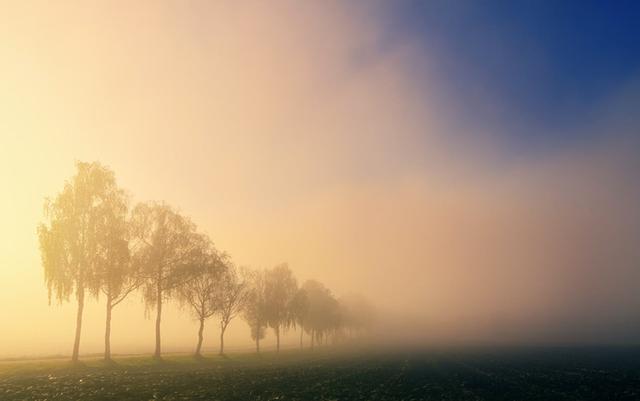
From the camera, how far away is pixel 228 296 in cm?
8275

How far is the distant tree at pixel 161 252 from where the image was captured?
60.1 metres

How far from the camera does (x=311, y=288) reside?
133m

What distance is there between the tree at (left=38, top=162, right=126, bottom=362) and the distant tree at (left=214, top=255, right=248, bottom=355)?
26.5m

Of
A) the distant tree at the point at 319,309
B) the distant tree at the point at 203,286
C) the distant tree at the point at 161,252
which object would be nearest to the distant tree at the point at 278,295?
the distant tree at the point at 319,309

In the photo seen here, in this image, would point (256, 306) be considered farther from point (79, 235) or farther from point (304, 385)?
point (304, 385)

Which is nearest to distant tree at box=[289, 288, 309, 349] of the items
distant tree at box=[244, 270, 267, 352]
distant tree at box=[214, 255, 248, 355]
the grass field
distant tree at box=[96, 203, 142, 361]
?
distant tree at box=[244, 270, 267, 352]

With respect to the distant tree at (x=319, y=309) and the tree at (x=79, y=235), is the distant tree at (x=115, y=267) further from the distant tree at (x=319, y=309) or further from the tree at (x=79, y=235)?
the distant tree at (x=319, y=309)

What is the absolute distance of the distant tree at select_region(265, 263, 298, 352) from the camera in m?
99.3

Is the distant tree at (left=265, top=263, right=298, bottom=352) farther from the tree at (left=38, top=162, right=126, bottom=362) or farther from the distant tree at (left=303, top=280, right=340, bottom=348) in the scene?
the tree at (left=38, top=162, right=126, bottom=362)

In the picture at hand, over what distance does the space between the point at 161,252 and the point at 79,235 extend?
1211 cm

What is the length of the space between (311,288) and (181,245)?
Answer: 76008 mm

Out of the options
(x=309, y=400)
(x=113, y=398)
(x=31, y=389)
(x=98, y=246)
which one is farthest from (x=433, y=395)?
(x=98, y=246)

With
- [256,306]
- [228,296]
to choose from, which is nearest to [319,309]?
[256,306]

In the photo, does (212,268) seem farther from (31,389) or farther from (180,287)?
(31,389)
